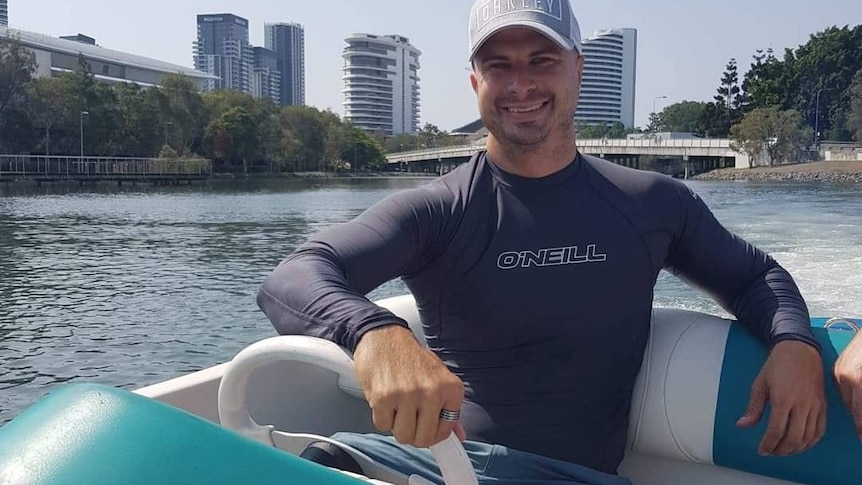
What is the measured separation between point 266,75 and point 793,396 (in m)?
182

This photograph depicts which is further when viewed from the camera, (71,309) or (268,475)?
(71,309)

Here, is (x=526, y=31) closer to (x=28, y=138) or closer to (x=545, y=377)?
(x=545, y=377)

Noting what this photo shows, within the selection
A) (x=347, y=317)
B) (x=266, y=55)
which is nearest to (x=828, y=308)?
(x=347, y=317)

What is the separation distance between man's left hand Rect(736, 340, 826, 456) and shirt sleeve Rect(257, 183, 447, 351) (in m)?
0.69

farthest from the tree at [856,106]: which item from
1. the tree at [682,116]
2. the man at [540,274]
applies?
the man at [540,274]

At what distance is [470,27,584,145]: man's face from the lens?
65.4 inches

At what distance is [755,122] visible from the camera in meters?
57.5

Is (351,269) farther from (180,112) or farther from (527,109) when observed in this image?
(180,112)

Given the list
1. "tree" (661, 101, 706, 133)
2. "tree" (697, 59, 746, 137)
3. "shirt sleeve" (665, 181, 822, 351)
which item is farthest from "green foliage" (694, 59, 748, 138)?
"shirt sleeve" (665, 181, 822, 351)

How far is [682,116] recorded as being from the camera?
101625 millimetres

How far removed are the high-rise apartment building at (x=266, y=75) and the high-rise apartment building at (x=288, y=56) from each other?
4.20 meters

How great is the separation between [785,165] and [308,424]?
198ft

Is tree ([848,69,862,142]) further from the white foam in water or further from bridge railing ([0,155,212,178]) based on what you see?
the white foam in water

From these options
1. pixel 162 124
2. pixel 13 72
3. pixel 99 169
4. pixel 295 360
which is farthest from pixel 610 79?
pixel 295 360
